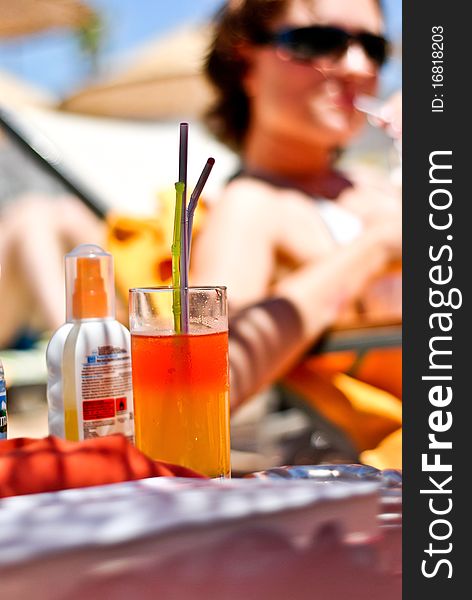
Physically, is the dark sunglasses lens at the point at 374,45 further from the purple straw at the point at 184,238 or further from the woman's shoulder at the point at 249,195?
the purple straw at the point at 184,238

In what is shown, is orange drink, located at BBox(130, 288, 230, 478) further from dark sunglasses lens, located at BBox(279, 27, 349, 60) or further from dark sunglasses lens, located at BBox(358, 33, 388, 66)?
dark sunglasses lens, located at BBox(358, 33, 388, 66)

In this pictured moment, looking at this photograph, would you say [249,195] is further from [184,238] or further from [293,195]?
[184,238]

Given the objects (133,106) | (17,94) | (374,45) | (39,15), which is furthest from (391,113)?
(39,15)

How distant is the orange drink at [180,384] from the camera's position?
2.65 ft

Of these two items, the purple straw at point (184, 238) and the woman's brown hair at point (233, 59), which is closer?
the purple straw at point (184, 238)

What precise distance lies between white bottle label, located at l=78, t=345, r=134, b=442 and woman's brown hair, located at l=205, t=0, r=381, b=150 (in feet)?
4.22

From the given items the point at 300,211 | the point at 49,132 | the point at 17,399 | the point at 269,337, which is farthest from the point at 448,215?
the point at 17,399

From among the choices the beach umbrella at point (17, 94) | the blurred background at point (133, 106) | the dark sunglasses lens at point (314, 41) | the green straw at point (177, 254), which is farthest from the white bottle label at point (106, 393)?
the beach umbrella at point (17, 94)

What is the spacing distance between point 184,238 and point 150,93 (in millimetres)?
4073

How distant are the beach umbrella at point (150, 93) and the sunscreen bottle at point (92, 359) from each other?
3.67 metres

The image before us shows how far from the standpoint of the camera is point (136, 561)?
0.44 meters

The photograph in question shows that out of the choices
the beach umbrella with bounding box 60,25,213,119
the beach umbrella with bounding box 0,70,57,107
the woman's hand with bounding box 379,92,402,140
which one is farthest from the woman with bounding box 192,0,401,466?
the beach umbrella with bounding box 0,70,57,107

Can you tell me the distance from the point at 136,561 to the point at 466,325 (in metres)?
0.38

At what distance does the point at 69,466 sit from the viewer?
1.97 ft
